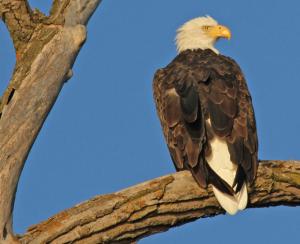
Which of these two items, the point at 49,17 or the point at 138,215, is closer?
the point at 138,215

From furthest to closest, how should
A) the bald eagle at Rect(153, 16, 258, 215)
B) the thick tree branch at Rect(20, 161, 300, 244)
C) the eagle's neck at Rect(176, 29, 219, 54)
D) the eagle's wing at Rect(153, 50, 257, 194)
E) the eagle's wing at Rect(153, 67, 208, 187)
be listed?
the eagle's neck at Rect(176, 29, 219, 54) < the eagle's wing at Rect(153, 67, 208, 187) < the eagle's wing at Rect(153, 50, 257, 194) < the bald eagle at Rect(153, 16, 258, 215) < the thick tree branch at Rect(20, 161, 300, 244)

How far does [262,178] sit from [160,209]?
1.02 meters

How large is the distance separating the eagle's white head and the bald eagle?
156cm

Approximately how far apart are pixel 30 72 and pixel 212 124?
6.02 feet

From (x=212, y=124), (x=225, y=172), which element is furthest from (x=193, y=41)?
(x=225, y=172)

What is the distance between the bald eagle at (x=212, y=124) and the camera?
6.32 meters

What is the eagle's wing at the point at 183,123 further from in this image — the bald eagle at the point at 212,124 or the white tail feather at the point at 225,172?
the white tail feather at the point at 225,172

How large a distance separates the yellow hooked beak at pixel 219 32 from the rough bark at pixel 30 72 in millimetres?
3720

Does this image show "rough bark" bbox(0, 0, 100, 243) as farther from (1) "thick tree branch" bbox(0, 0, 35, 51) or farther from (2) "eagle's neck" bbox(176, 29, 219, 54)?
(2) "eagle's neck" bbox(176, 29, 219, 54)

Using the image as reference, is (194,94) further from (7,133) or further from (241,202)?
(7,133)

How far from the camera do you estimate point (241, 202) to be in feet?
20.1

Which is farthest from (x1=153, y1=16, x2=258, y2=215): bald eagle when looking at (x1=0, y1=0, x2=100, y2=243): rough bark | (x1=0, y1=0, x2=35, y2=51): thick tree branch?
(x1=0, y1=0, x2=35, y2=51): thick tree branch

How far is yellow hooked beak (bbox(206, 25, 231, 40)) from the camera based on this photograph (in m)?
9.79

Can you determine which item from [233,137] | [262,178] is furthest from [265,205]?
[233,137]
